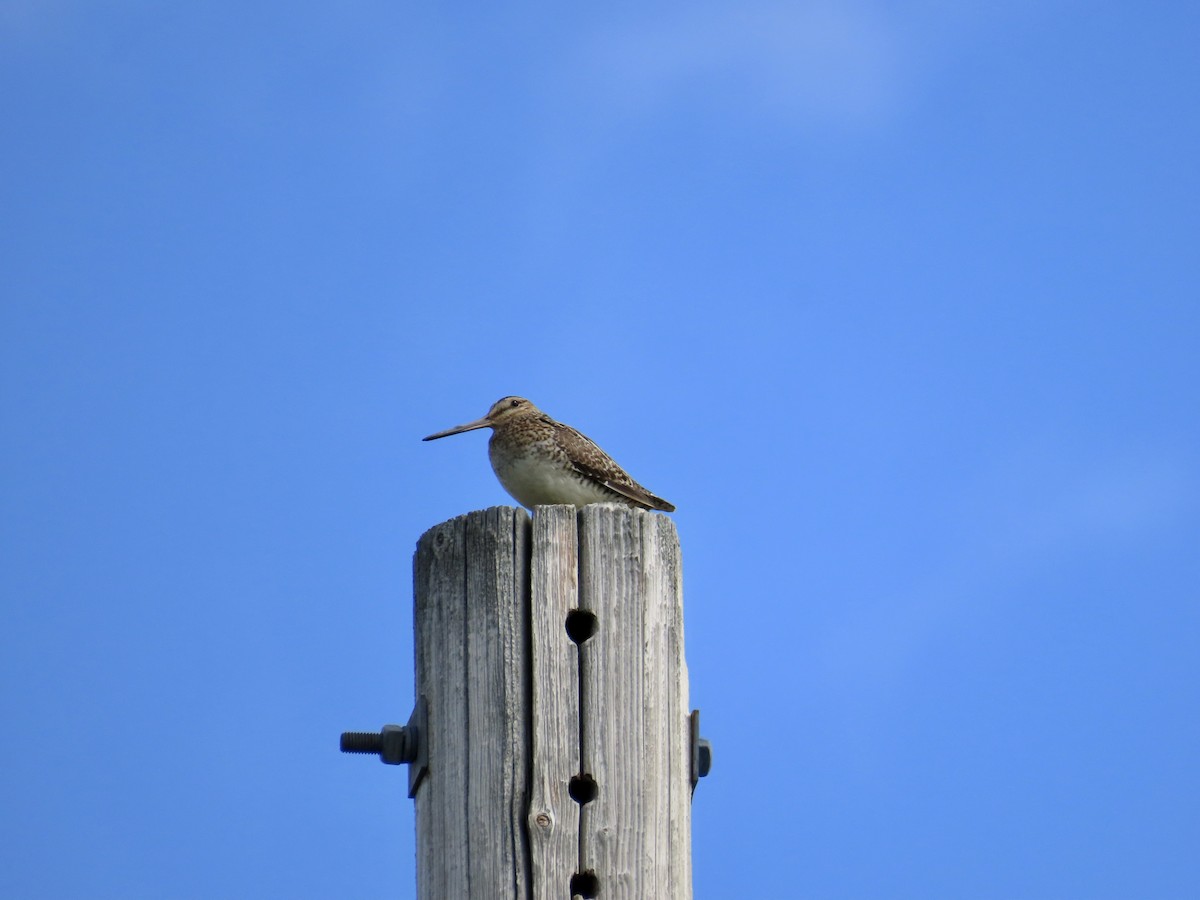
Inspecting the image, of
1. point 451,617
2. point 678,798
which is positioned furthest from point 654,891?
point 451,617

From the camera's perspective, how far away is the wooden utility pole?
3.51m

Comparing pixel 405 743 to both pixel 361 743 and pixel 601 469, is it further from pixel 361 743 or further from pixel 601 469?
pixel 601 469

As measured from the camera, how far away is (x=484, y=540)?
372 cm

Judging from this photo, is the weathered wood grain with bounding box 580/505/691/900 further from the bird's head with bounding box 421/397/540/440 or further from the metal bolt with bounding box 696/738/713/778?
the bird's head with bounding box 421/397/540/440

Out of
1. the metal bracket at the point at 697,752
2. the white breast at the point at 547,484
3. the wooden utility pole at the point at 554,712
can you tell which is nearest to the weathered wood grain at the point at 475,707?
the wooden utility pole at the point at 554,712

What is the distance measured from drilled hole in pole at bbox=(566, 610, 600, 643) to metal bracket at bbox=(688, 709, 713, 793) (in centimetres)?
36

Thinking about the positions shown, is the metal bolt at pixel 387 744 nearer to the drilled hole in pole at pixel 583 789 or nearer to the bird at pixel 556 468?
the drilled hole in pole at pixel 583 789

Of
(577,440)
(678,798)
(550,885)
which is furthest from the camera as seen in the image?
(577,440)

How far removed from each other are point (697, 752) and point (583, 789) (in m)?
0.35

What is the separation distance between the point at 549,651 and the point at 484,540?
33 cm

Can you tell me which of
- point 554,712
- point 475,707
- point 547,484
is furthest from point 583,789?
point 547,484

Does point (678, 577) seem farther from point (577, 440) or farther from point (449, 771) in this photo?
point (577, 440)

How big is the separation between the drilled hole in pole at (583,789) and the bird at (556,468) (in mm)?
2536

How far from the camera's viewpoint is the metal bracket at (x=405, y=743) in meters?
3.77
